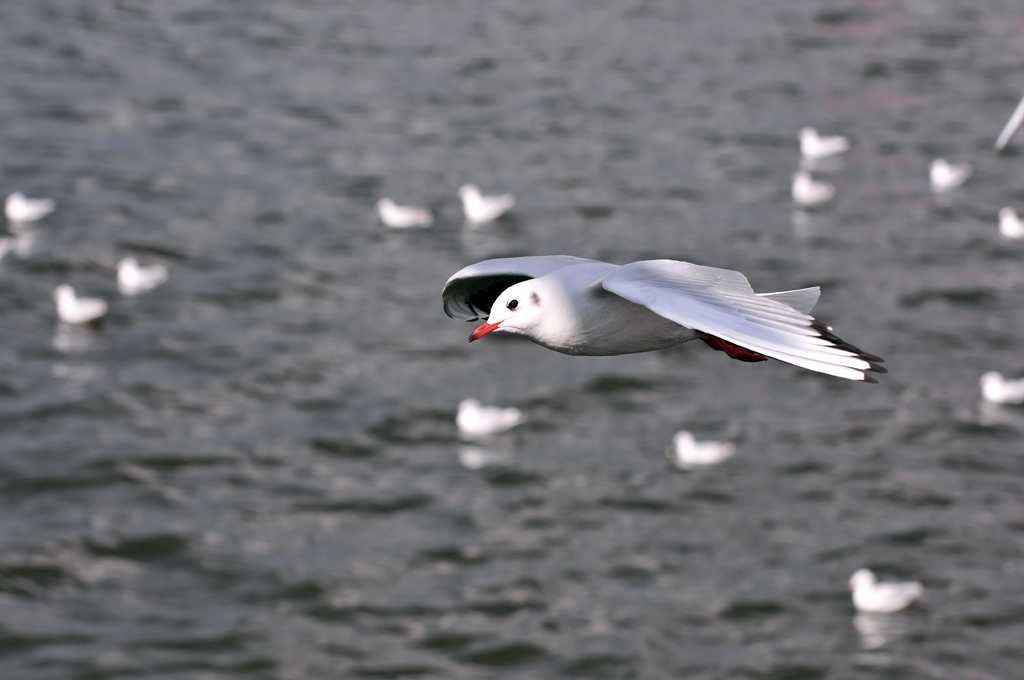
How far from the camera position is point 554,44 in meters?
37.0

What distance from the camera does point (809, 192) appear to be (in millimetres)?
31125

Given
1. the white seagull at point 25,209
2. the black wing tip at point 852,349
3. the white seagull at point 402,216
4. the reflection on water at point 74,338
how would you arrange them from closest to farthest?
the black wing tip at point 852,349 < the reflection on water at point 74,338 < the white seagull at point 25,209 < the white seagull at point 402,216

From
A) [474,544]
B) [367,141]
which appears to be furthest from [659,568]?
[367,141]

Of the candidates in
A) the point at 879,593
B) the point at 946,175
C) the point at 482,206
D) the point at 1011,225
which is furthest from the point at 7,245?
the point at 1011,225

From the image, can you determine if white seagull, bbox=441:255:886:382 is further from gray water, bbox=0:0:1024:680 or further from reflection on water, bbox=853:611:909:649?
reflection on water, bbox=853:611:909:649

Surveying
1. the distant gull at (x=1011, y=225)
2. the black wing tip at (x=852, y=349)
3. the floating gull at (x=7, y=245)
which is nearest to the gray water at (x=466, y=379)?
the floating gull at (x=7, y=245)

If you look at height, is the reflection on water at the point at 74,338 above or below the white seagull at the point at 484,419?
above

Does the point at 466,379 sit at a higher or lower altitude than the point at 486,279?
higher

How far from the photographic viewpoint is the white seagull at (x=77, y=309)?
2698 cm

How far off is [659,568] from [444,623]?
149 inches

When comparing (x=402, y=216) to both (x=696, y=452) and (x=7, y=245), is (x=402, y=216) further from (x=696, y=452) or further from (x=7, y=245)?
(x=696, y=452)

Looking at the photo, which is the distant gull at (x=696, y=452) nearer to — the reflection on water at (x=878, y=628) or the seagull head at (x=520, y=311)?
the reflection on water at (x=878, y=628)

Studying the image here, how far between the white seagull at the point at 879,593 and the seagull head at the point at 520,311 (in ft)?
58.5

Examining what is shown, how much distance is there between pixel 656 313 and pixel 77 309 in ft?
76.8
